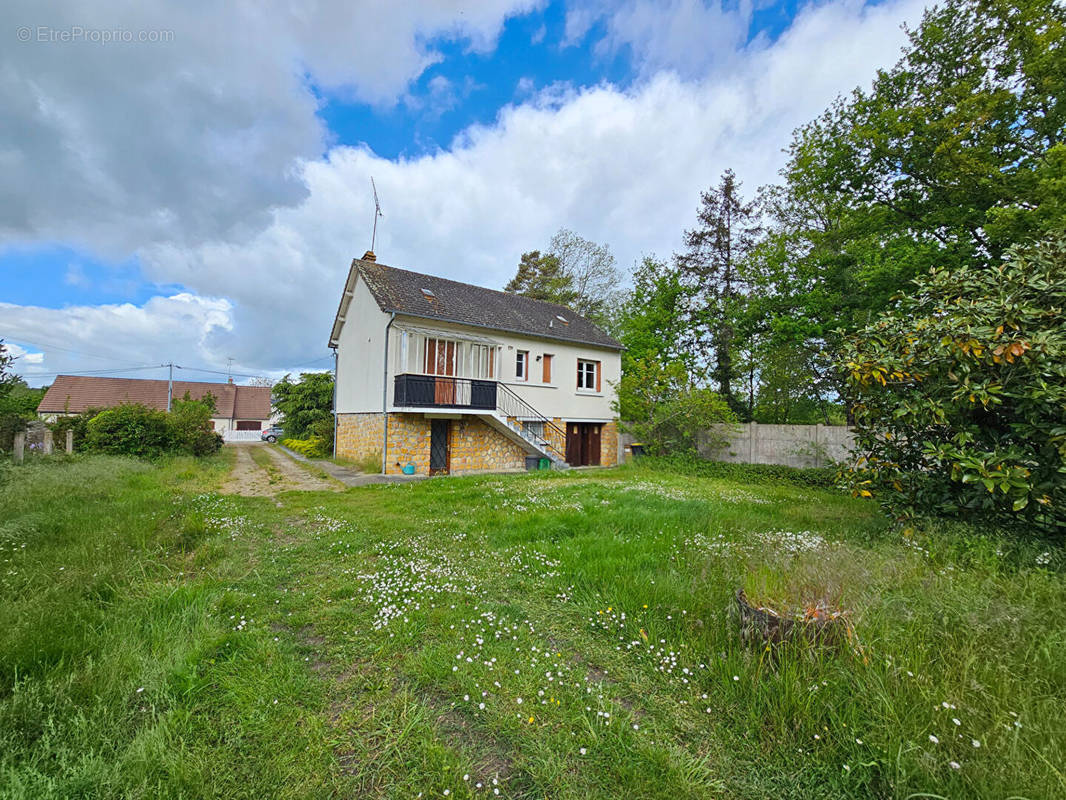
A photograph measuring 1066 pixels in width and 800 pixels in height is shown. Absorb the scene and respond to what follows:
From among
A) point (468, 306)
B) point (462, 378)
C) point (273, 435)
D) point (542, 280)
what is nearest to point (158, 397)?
point (273, 435)

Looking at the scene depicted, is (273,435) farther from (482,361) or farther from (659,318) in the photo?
(659,318)

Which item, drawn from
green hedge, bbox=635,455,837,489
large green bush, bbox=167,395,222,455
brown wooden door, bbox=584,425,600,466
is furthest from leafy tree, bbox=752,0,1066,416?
large green bush, bbox=167,395,222,455

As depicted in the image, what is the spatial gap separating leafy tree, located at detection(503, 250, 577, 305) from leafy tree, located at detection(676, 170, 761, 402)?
27.3 ft

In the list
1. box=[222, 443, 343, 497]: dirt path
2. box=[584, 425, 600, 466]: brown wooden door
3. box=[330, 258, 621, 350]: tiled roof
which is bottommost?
box=[222, 443, 343, 497]: dirt path

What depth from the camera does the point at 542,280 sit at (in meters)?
29.0

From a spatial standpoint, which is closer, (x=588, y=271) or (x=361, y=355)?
(x=361, y=355)

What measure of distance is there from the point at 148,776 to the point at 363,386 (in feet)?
47.5

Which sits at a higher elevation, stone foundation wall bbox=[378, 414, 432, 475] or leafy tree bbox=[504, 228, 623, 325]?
leafy tree bbox=[504, 228, 623, 325]

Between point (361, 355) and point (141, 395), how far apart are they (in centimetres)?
3494

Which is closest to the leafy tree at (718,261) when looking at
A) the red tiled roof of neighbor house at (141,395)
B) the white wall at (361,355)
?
the white wall at (361,355)

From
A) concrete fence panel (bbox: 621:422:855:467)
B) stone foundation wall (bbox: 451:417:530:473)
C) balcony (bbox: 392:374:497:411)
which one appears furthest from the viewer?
stone foundation wall (bbox: 451:417:530:473)

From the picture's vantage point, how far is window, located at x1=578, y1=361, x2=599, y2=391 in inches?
713

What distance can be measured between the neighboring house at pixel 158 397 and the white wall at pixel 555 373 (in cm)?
2601

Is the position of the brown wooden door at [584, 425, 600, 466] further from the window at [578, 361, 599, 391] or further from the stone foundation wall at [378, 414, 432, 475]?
the stone foundation wall at [378, 414, 432, 475]
